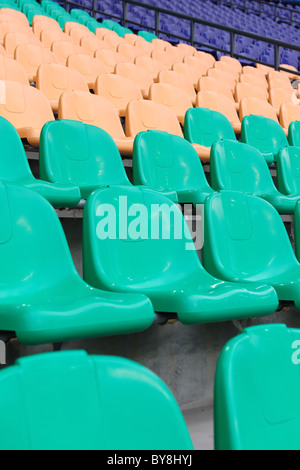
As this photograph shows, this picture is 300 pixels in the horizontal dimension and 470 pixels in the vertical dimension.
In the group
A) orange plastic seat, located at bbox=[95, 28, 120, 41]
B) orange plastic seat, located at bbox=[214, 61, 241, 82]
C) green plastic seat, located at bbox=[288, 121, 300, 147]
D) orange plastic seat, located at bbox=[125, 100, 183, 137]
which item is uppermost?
orange plastic seat, located at bbox=[95, 28, 120, 41]

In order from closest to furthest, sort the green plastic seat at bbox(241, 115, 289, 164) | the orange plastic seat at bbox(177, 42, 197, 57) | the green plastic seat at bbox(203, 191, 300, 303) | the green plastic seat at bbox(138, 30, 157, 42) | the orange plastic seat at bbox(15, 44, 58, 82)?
the green plastic seat at bbox(203, 191, 300, 303) < the green plastic seat at bbox(241, 115, 289, 164) < the orange plastic seat at bbox(15, 44, 58, 82) < the orange plastic seat at bbox(177, 42, 197, 57) < the green plastic seat at bbox(138, 30, 157, 42)

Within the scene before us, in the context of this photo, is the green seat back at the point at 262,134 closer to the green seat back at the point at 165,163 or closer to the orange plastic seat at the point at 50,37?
the green seat back at the point at 165,163

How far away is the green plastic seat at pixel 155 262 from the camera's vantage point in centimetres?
67

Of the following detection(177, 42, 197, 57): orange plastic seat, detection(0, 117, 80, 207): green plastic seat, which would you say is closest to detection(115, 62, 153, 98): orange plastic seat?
detection(177, 42, 197, 57): orange plastic seat

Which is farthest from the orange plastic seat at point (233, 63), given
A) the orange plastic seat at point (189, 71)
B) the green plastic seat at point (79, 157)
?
the green plastic seat at point (79, 157)

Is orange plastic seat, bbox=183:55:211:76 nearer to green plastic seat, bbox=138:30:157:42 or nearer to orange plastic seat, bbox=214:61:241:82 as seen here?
orange plastic seat, bbox=214:61:241:82

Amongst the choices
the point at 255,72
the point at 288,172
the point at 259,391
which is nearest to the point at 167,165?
the point at 288,172

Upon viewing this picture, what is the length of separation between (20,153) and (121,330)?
0.48 metres

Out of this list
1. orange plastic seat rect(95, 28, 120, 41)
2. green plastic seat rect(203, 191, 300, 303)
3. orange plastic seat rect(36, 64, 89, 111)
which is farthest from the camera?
orange plastic seat rect(95, 28, 120, 41)

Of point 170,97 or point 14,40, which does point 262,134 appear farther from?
point 14,40

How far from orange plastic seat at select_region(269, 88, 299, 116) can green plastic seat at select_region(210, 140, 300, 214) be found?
3.31 ft

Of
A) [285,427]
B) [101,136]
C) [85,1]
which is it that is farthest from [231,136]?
[85,1]

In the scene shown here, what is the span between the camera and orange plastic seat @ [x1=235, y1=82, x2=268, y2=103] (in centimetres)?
217

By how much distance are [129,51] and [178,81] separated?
1.99 ft
